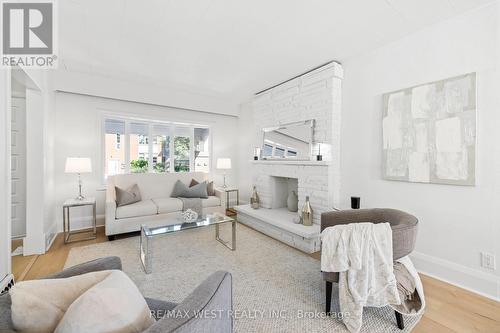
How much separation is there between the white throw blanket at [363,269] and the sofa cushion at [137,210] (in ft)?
9.26

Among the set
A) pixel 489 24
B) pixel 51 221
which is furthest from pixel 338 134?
pixel 51 221

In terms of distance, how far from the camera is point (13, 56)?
6.28 feet

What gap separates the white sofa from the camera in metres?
3.21

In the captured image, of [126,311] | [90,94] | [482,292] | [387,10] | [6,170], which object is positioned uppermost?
[387,10]

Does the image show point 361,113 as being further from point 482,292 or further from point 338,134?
point 482,292

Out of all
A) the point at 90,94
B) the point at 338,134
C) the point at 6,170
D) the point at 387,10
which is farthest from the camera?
the point at 90,94

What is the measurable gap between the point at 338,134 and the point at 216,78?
2224 mm

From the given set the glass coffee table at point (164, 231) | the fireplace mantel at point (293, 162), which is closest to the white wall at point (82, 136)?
the glass coffee table at point (164, 231)

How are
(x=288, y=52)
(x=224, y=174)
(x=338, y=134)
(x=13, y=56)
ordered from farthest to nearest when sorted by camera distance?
(x=224, y=174) < (x=338, y=134) < (x=288, y=52) < (x=13, y=56)

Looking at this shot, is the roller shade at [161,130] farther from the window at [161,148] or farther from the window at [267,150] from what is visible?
the window at [267,150]

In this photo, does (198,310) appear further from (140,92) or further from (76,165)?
(140,92)

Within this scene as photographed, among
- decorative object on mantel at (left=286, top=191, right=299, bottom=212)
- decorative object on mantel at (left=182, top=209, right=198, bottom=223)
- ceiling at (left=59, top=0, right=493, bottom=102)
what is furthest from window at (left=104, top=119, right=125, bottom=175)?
decorative object on mantel at (left=286, top=191, right=299, bottom=212)

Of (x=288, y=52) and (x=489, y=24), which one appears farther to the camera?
(x=288, y=52)

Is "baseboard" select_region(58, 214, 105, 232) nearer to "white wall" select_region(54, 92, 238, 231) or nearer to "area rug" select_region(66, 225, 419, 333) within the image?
"white wall" select_region(54, 92, 238, 231)
